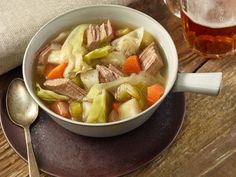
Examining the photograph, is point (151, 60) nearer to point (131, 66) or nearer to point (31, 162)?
point (131, 66)

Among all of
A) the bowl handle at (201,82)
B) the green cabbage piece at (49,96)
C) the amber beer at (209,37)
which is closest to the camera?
the bowl handle at (201,82)

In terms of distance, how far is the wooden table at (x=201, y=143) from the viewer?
3.43 ft

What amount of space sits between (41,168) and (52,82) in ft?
0.65

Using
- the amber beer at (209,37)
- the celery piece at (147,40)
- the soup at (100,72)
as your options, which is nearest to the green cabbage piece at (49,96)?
the soup at (100,72)

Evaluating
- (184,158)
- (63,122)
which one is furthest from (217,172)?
(63,122)

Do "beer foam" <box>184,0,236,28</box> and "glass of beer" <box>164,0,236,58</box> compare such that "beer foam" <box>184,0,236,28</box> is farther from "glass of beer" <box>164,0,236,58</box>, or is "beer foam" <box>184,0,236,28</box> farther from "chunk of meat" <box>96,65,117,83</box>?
"chunk of meat" <box>96,65,117,83</box>

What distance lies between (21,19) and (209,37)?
47 centimetres

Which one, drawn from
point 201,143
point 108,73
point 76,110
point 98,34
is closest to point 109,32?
point 98,34

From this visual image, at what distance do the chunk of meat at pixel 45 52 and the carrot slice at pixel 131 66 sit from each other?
18 cm

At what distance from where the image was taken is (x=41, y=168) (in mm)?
1029

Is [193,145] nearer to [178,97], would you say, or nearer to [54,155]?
[178,97]

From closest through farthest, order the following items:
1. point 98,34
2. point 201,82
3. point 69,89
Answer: point 201,82, point 69,89, point 98,34

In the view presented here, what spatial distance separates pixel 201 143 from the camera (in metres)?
1.08

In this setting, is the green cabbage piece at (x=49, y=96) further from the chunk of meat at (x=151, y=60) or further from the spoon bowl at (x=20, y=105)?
the chunk of meat at (x=151, y=60)
